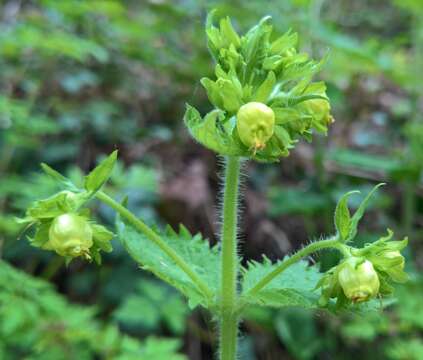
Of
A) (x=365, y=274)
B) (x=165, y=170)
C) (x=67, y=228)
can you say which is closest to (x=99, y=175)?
(x=67, y=228)

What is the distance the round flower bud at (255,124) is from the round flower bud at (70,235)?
0.42 meters

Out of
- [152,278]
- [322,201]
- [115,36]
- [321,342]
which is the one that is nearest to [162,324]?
[152,278]

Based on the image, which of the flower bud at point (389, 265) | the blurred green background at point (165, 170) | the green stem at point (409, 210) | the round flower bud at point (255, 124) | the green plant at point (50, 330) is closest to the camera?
the round flower bud at point (255, 124)

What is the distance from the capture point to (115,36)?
450 centimetres

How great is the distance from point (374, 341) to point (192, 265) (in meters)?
2.07

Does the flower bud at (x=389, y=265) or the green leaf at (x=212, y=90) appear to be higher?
the green leaf at (x=212, y=90)

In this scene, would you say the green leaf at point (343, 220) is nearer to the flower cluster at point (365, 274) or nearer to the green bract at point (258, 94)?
the flower cluster at point (365, 274)

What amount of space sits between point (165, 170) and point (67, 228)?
9.70 feet

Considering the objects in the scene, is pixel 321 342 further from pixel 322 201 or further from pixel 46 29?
pixel 46 29

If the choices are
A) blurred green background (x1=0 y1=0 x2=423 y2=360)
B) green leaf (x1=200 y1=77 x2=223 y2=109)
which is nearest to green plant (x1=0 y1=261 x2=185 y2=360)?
blurred green background (x1=0 y1=0 x2=423 y2=360)

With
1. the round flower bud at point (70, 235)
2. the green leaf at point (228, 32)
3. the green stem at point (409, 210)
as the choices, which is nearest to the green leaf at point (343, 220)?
the green leaf at point (228, 32)

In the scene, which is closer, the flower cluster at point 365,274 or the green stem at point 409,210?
the flower cluster at point 365,274

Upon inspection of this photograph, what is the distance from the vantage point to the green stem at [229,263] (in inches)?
55.9

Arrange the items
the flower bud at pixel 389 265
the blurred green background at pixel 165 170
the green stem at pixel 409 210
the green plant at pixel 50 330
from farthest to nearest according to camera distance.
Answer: the green stem at pixel 409 210
the blurred green background at pixel 165 170
the green plant at pixel 50 330
the flower bud at pixel 389 265
